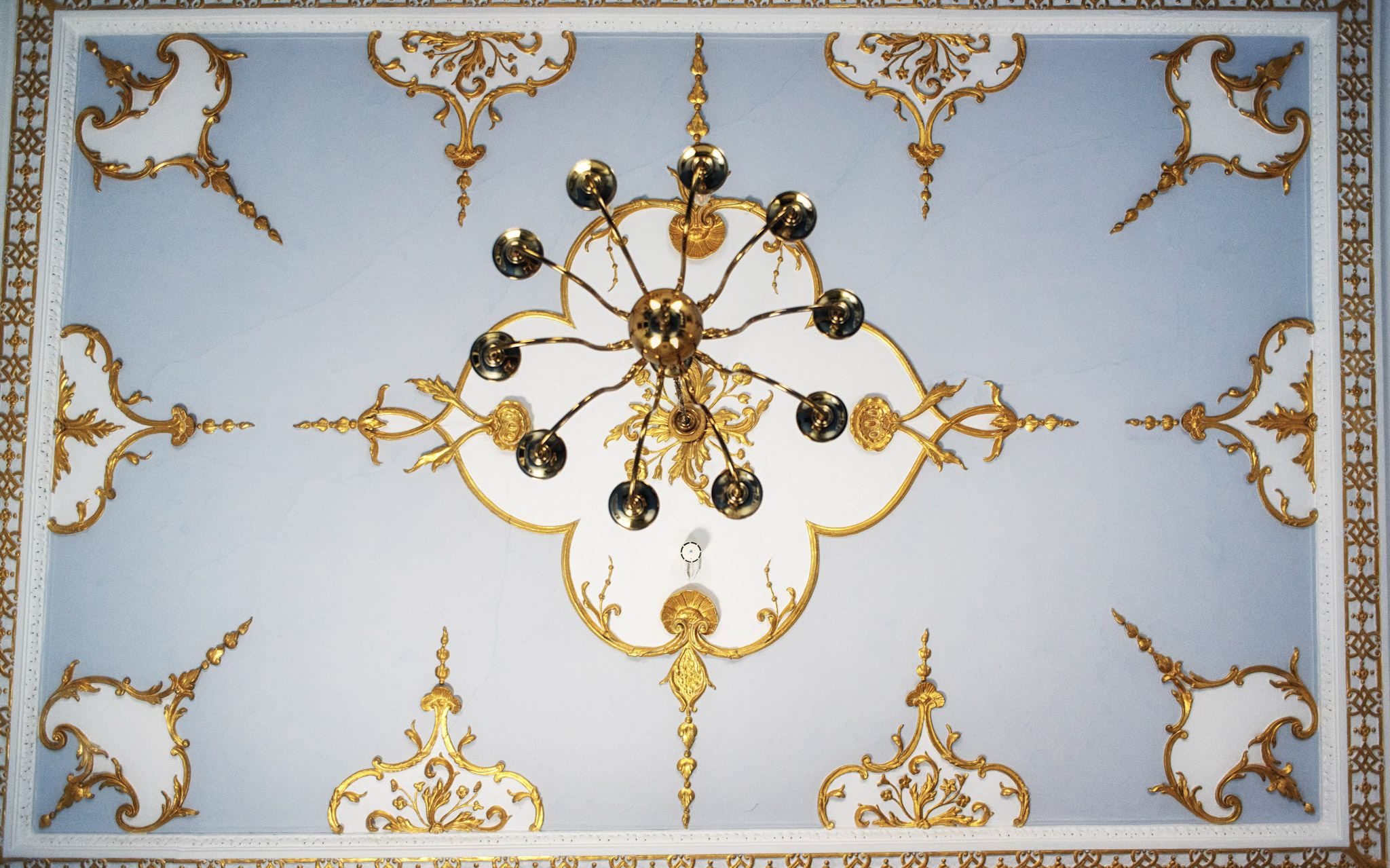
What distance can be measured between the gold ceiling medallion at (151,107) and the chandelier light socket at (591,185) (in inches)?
51.2

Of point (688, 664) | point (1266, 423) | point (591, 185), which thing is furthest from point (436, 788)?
point (1266, 423)

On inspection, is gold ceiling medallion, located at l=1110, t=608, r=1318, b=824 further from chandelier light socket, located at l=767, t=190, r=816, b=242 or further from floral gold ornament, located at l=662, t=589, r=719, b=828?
chandelier light socket, located at l=767, t=190, r=816, b=242

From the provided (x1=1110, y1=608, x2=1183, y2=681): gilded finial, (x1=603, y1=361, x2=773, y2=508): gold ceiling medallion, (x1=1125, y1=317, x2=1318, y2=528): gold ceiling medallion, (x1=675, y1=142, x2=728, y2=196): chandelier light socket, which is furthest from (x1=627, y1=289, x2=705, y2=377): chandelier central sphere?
(x1=1110, y1=608, x2=1183, y2=681): gilded finial

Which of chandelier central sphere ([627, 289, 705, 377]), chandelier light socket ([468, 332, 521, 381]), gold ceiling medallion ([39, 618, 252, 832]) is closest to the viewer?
chandelier central sphere ([627, 289, 705, 377])

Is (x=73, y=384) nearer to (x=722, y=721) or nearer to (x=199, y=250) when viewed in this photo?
(x=199, y=250)

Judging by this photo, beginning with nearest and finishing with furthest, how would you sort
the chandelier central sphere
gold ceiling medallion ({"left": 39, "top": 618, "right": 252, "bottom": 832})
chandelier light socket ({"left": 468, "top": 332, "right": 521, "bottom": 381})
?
1. the chandelier central sphere
2. chandelier light socket ({"left": 468, "top": 332, "right": 521, "bottom": 381})
3. gold ceiling medallion ({"left": 39, "top": 618, "right": 252, "bottom": 832})

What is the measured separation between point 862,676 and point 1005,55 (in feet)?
6.81

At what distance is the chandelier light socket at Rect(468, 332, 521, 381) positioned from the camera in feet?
6.11

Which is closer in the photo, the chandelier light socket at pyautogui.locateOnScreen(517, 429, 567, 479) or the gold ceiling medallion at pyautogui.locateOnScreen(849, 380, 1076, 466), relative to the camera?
the chandelier light socket at pyautogui.locateOnScreen(517, 429, 567, 479)

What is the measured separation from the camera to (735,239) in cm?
260

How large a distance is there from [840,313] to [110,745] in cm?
263

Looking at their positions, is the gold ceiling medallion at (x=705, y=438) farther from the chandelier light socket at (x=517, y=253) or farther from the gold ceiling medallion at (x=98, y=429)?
the gold ceiling medallion at (x=98, y=429)

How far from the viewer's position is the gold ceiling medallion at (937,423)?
2.60m

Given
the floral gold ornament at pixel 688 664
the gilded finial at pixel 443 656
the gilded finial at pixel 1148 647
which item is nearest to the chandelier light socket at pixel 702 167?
the floral gold ornament at pixel 688 664
